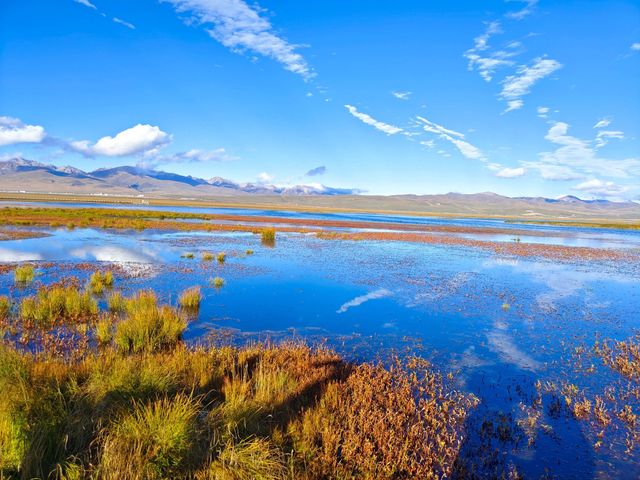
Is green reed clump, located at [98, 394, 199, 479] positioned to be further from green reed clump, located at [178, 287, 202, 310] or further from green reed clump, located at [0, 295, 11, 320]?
green reed clump, located at [0, 295, 11, 320]

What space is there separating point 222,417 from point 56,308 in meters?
9.52

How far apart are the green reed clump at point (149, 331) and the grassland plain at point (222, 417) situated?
190 mm

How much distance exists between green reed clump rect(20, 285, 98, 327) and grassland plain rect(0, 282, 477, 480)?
2461mm

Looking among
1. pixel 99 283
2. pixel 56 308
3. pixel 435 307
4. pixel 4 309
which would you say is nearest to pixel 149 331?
pixel 56 308

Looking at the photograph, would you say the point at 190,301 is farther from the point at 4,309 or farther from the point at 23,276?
the point at 23,276

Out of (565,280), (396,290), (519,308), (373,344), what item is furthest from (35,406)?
(565,280)

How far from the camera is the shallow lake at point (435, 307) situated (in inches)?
325

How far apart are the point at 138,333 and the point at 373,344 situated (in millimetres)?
6379

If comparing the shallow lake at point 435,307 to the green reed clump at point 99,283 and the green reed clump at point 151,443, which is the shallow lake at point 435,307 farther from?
the green reed clump at point 151,443

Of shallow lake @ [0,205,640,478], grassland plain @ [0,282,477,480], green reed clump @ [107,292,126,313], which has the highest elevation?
grassland plain @ [0,282,477,480]

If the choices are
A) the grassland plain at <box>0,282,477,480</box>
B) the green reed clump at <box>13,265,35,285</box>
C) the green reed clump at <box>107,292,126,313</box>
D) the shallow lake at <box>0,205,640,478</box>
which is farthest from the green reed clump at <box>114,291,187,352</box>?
the green reed clump at <box>13,265,35,285</box>

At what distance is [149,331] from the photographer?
9.91 m

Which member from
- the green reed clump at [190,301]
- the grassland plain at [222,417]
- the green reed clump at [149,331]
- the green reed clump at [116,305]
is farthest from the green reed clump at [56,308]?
the green reed clump at [149,331]

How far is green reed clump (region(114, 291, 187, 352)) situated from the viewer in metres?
9.43
